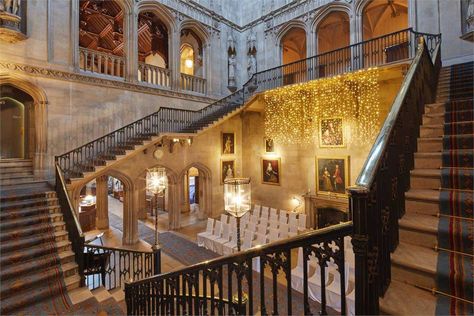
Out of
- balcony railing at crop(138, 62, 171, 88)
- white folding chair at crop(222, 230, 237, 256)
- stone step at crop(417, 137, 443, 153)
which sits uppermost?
balcony railing at crop(138, 62, 171, 88)

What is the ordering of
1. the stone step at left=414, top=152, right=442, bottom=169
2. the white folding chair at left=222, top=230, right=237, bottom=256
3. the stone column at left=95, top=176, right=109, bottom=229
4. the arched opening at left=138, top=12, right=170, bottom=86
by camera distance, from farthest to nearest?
the stone column at left=95, top=176, right=109, bottom=229, the arched opening at left=138, top=12, right=170, bottom=86, the white folding chair at left=222, top=230, right=237, bottom=256, the stone step at left=414, top=152, right=442, bottom=169

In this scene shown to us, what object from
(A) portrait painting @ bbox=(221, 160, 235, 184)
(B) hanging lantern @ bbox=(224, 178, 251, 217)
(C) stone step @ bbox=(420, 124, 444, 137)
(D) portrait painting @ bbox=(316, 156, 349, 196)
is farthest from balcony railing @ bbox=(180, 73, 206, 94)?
(C) stone step @ bbox=(420, 124, 444, 137)

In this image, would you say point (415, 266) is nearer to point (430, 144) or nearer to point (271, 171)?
point (430, 144)

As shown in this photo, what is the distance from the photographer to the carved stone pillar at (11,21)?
6.56m

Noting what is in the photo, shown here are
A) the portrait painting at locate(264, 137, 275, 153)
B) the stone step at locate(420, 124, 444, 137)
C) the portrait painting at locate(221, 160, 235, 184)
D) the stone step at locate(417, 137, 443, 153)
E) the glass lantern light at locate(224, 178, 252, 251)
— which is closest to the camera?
the stone step at locate(417, 137, 443, 153)

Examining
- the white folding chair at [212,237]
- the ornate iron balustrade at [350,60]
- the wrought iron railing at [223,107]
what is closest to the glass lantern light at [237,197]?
the white folding chair at [212,237]

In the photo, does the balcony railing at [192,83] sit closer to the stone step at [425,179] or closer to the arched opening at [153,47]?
the arched opening at [153,47]

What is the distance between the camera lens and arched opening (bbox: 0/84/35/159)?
302 inches

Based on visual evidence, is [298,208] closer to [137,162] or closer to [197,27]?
[137,162]

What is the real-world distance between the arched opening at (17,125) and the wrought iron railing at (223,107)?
1.33 meters

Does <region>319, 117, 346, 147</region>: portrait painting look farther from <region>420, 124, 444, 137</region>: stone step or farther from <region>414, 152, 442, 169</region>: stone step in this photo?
<region>414, 152, 442, 169</region>: stone step

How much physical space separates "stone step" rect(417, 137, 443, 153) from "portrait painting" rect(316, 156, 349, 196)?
21.5ft

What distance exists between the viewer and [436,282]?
5.53 feet

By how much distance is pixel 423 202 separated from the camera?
2361 millimetres
